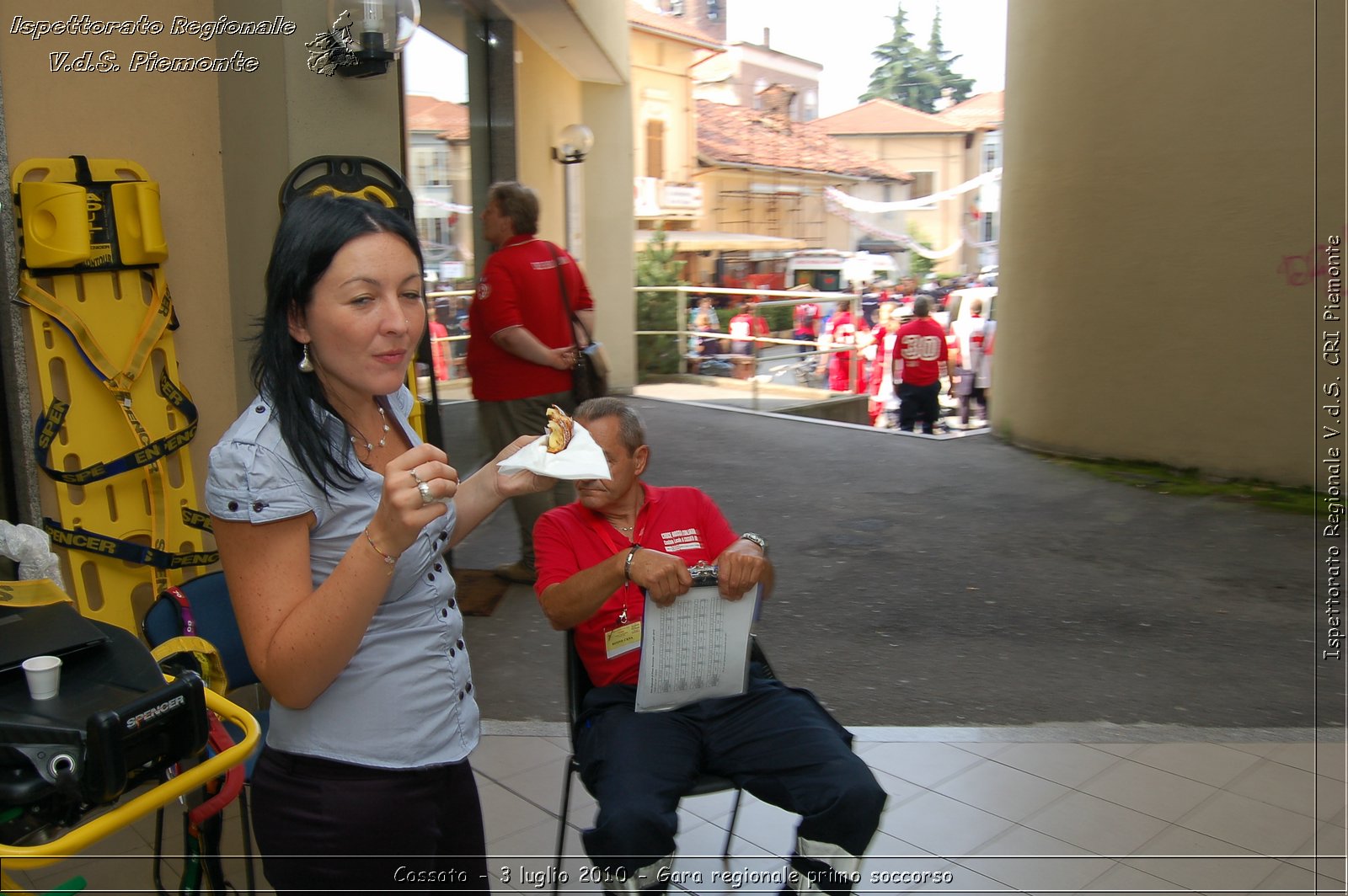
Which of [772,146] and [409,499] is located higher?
[772,146]

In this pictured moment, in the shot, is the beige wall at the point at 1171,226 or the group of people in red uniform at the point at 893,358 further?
the group of people in red uniform at the point at 893,358

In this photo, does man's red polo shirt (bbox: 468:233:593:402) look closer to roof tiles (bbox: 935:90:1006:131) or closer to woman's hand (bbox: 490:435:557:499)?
woman's hand (bbox: 490:435:557:499)

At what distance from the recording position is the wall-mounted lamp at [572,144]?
1142 centimetres

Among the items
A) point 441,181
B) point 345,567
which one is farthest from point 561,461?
point 441,181

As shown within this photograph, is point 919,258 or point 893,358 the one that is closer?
point 893,358

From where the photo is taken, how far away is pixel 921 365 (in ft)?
39.2

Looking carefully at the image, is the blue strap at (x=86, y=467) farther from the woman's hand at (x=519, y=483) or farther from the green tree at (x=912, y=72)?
the green tree at (x=912, y=72)

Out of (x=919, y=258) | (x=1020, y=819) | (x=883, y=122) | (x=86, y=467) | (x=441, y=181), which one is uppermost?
(x=883, y=122)

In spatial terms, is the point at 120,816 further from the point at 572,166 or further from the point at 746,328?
the point at 746,328

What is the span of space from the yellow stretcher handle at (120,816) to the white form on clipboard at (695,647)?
111cm

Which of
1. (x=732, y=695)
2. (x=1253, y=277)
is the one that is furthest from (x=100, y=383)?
(x=1253, y=277)

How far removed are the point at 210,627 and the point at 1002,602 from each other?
Result: 4369 millimetres

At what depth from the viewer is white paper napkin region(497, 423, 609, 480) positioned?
A: 1974 mm

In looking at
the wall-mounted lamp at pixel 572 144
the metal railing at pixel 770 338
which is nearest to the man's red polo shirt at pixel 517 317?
the wall-mounted lamp at pixel 572 144
